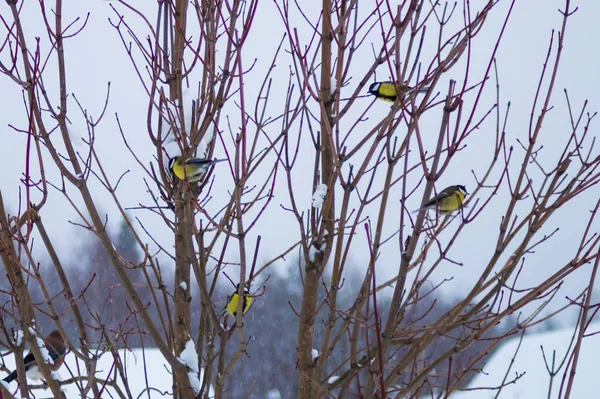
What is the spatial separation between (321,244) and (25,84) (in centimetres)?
103

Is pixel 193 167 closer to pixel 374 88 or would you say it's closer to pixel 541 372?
pixel 374 88

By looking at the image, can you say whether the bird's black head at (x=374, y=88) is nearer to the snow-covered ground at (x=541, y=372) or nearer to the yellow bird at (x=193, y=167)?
the yellow bird at (x=193, y=167)

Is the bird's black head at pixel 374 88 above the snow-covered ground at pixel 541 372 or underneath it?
underneath

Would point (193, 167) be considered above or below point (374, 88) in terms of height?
below

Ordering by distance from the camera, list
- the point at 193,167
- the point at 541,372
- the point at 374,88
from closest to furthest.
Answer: the point at 193,167 → the point at 374,88 → the point at 541,372

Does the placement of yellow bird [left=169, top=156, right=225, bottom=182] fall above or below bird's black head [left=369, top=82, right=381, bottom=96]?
below

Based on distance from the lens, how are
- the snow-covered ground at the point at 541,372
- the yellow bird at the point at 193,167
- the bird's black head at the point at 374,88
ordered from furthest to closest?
the snow-covered ground at the point at 541,372
the bird's black head at the point at 374,88
the yellow bird at the point at 193,167

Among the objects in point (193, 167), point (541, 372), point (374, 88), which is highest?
point (541, 372)

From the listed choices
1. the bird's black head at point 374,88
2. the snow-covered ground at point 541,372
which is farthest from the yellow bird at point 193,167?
the snow-covered ground at point 541,372

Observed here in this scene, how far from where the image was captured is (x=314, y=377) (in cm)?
211

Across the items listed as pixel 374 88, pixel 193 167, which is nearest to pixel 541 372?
pixel 374 88

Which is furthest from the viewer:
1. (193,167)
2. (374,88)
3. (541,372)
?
(541,372)

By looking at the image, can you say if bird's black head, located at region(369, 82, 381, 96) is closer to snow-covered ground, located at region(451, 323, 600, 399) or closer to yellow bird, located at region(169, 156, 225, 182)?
yellow bird, located at region(169, 156, 225, 182)

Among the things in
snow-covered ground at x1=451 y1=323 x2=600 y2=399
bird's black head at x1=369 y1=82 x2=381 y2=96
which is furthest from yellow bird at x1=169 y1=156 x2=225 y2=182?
snow-covered ground at x1=451 y1=323 x2=600 y2=399
